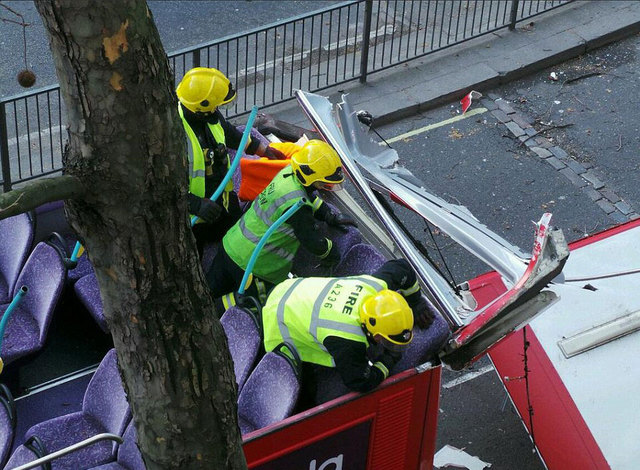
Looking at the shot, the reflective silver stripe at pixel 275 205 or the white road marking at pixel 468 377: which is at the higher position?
the reflective silver stripe at pixel 275 205

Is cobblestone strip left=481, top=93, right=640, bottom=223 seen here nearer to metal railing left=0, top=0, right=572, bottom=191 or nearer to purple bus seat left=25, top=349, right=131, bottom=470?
metal railing left=0, top=0, right=572, bottom=191

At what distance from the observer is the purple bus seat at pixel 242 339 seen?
5.48 m

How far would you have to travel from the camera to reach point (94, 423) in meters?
5.42

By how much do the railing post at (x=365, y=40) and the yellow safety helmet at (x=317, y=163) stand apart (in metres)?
3.66

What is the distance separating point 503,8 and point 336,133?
559 centimetres

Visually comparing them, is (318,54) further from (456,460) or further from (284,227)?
(456,460)

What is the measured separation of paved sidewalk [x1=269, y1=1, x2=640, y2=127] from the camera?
9758mm

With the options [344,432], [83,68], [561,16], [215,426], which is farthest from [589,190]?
[83,68]

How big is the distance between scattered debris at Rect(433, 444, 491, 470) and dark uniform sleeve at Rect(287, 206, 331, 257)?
1.53 meters

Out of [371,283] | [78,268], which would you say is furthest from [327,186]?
[78,268]

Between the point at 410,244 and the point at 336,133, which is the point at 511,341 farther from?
the point at 336,133

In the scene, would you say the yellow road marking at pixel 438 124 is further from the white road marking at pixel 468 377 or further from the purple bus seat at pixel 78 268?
the purple bus seat at pixel 78 268

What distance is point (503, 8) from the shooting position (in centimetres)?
1104

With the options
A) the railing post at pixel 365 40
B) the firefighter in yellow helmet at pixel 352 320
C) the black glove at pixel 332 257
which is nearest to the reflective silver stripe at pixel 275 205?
the black glove at pixel 332 257
